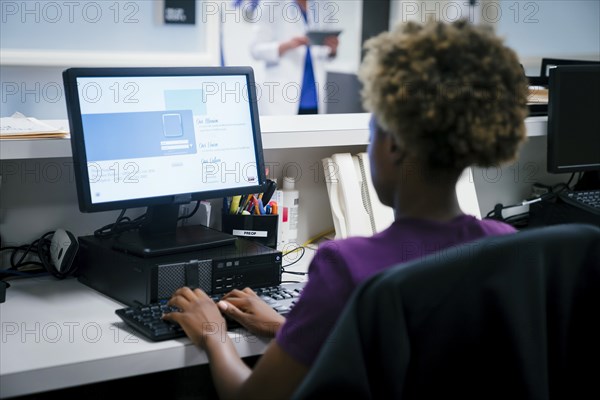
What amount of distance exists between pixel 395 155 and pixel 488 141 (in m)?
0.13

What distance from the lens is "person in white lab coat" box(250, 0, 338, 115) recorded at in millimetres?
4504

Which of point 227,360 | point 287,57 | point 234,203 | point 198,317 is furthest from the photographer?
point 287,57

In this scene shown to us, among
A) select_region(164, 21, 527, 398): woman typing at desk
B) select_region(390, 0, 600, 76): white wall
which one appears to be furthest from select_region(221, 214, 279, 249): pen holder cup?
select_region(390, 0, 600, 76): white wall

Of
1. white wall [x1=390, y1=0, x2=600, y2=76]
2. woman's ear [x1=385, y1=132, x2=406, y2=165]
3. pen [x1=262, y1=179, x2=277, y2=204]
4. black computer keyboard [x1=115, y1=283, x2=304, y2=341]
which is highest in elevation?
white wall [x1=390, y1=0, x2=600, y2=76]

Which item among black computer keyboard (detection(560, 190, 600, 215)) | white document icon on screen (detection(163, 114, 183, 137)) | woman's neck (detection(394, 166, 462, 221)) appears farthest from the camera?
black computer keyboard (detection(560, 190, 600, 215))

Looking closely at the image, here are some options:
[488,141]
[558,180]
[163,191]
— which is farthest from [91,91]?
[558,180]

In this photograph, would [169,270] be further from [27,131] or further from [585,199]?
[585,199]

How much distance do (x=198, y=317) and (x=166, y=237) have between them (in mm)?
351

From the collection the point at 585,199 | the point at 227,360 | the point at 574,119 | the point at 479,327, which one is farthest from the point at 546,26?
the point at 479,327

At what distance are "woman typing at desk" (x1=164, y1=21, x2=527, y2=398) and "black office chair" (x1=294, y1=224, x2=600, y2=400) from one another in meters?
0.14

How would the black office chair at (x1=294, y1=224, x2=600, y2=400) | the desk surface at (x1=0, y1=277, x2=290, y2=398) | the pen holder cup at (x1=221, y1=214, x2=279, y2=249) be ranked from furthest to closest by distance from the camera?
the pen holder cup at (x1=221, y1=214, x2=279, y2=249), the desk surface at (x1=0, y1=277, x2=290, y2=398), the black office chair at (x1=294, y1=224, x2=600, y2=400)

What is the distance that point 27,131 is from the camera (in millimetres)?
1649

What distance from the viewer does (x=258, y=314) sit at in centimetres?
146

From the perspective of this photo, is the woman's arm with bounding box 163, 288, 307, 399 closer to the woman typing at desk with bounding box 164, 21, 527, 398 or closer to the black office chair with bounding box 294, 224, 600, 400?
the woman typing at desk with bounding box 164, 21, 527, 398
